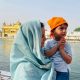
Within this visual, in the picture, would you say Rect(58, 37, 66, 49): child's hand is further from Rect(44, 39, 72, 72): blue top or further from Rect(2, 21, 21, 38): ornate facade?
Rect(2, 21, 21, 38): ornate facade

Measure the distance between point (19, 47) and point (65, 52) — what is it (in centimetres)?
27

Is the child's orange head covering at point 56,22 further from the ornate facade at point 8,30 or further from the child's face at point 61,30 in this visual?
the ornate facade at point 8,30

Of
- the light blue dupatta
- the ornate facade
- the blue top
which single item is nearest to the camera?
the light blue dupatta

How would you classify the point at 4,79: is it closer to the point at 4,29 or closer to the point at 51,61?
the point at 51,61

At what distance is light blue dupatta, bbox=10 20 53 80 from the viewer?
1.95m

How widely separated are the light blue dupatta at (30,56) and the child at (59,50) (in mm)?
81

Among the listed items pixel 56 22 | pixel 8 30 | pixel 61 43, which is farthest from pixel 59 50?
pixel 8 30

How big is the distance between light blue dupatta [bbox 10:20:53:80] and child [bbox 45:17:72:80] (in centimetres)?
8

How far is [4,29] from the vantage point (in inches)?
2906

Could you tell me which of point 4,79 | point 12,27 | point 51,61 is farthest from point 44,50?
point 12,27

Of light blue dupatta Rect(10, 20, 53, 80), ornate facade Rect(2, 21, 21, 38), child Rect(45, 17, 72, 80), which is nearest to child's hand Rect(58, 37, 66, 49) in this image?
child Rect(45, 17, 72, 80)

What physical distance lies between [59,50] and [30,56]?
0.18m

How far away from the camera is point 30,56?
197 centimetres

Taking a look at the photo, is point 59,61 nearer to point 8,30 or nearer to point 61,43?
point 61,43
